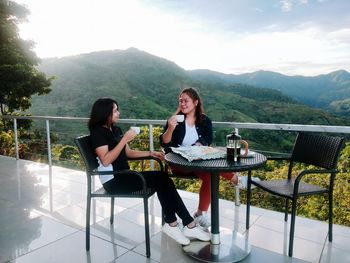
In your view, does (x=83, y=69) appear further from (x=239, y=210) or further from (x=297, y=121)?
(x=239, y=210)

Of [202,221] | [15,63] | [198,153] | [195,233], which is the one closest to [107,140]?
[198,153]

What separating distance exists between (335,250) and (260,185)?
2.38 feet

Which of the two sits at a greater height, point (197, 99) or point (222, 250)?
point (197, 99)

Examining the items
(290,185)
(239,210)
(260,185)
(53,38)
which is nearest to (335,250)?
(290,185)

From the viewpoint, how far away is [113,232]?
106 inches

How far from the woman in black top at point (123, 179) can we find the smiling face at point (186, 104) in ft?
2.22

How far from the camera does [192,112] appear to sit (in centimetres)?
294

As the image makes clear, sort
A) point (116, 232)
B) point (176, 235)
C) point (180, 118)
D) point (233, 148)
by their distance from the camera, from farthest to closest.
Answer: point (116, 232) < point (180, 118) < point (176, 235) < point (233, 148)

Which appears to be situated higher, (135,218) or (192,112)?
(192,112)

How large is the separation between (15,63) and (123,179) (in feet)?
27.6

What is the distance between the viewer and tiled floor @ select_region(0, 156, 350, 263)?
2.28m

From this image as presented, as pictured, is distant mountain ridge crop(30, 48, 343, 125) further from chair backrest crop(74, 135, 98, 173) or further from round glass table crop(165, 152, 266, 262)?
round glass table crop(165, 152, 266, 262)

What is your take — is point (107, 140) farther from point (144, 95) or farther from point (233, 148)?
point (144, 95)

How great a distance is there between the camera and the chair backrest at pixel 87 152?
224 centimetres
